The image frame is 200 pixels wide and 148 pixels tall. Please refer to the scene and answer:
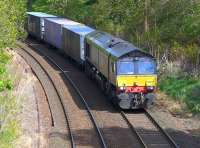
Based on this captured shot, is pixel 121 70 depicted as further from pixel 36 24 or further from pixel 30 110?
pixel 36 24

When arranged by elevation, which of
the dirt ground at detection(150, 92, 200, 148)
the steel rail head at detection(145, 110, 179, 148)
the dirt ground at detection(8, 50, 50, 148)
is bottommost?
the dirt ground at detection(150, 92, 200, 148)

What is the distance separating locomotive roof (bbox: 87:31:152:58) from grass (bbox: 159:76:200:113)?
2791 millimetres

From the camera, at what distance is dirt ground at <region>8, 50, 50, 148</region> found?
63.8 feet

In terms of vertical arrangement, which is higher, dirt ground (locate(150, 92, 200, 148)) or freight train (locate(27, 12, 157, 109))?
freight train (locate(27, 12, 157, 109))

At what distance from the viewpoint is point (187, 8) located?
3834 cm

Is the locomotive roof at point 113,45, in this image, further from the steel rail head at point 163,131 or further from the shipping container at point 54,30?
the shipping container at point 54,30

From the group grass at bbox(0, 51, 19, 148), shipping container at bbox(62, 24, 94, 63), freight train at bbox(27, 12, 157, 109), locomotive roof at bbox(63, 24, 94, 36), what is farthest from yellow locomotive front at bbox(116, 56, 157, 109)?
locomotive roof at bbox(63, 24, 94, 36)

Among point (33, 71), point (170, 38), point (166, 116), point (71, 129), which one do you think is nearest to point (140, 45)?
point (170, 38)

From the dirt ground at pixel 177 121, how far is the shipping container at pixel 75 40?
31.0ft

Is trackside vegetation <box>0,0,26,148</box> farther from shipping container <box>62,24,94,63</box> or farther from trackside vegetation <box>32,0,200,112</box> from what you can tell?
trackside vegetation <box>32,0,200,112</box>

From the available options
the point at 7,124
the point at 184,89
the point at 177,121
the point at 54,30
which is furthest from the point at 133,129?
the point at 54,30

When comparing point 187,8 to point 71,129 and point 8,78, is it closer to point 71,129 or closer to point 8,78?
point 8,78

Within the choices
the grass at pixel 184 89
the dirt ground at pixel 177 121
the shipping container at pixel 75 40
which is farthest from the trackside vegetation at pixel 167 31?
the shipping container at pixel 75 40

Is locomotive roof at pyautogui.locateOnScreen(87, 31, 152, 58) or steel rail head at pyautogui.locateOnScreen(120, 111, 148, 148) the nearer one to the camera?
steel rail head at pyautogui.locateOnScreen(120, 111, 148, 148)
